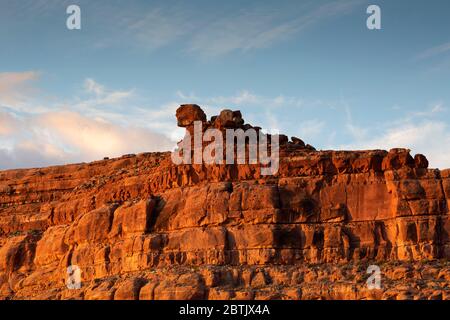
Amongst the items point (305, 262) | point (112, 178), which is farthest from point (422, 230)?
point (112, 178)

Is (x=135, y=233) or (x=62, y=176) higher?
(x=62, y=176)

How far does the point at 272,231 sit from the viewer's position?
69062 mm

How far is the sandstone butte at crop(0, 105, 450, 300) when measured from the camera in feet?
216

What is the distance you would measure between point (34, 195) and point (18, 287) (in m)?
14.0

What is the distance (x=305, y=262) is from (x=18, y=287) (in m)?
27.4

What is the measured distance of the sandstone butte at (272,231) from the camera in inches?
2596

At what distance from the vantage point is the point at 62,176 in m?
93.9

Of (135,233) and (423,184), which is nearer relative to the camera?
(423,184)

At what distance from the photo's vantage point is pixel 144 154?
90750 millimetres
